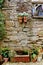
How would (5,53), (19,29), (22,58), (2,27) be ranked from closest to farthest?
1. (22,58)
2. (5,53)
3. (2,27)
4. (19,29)

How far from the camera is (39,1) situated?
524cm

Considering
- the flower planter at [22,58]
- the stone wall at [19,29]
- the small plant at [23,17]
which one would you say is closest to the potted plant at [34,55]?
the flower planter at [22,58]

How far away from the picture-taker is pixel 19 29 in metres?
5.32

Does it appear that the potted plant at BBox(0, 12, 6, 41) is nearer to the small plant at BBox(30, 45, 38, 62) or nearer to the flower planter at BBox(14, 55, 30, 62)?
the flower planter at BBox(14, 55, 30, 62)

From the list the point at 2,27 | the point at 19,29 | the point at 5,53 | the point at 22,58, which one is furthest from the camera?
the point at 19,29

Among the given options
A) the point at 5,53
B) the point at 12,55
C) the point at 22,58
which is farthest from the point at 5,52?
the point at 22,58

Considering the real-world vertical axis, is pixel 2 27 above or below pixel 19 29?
above

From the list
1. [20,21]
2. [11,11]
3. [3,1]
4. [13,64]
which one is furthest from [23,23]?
[13,64]

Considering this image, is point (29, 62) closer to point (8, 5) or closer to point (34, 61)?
point (34, 61)

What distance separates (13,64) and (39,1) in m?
1.99

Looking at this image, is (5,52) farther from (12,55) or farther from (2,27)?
(2,27)

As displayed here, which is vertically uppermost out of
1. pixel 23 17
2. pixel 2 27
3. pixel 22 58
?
pixel 23 17

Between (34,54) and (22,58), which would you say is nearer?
(22,58)

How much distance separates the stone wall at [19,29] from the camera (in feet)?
17.4
